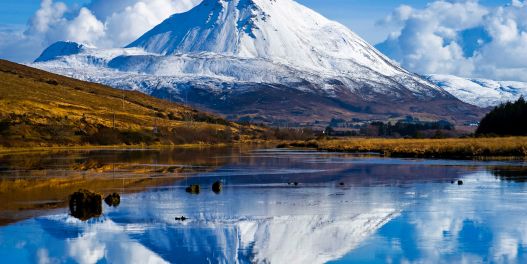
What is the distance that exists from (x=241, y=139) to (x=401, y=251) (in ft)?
537

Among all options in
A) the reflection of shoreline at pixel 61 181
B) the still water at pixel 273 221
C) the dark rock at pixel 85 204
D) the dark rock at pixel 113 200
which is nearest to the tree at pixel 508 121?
the reflection of shoreline at pixel 61 181

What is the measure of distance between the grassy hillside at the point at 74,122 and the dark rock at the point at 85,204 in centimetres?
7468

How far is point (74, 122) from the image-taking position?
14025 centimetres

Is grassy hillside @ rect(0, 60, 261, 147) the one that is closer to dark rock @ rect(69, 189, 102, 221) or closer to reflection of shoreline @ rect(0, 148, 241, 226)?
reflection of shoreline @ rect(0, 148, 241, 226)

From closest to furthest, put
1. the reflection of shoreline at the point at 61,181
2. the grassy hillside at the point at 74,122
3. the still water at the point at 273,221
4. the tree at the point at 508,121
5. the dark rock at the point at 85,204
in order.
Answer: the still water at the point at 273,221 → the dark rock at the point at 85,204 → the reflection of shoreline at the point at 61,181 → the grassy hillside at the point at 74,122 → the tree at the point at 508,121

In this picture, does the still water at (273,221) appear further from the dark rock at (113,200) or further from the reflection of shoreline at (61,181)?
the dark rock at (113,200)

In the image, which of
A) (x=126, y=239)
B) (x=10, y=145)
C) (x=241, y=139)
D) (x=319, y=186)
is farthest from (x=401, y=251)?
(x=241, y=139)

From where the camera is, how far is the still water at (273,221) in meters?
25.1

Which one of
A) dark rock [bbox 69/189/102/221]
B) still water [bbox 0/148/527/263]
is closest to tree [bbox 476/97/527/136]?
still water [bbox 0/148/527/263]

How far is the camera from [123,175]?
56.5 m

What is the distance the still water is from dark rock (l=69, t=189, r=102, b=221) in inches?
18.3

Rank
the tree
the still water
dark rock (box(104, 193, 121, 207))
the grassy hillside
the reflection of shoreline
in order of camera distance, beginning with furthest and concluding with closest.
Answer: the tree
the grassy hillside
dark rock (box(104, 193, 121, 207))
the reflection of shoreline
the still water

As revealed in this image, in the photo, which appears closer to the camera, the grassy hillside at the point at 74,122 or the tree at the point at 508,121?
the grassy hillside at the point at 74,122

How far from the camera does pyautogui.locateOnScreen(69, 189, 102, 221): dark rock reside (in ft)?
112
